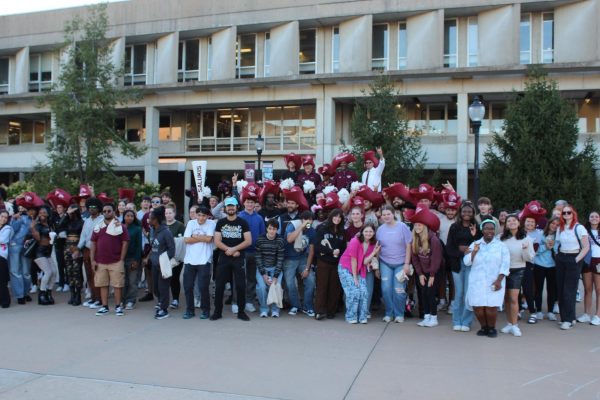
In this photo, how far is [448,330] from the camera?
Result: 7.79 m

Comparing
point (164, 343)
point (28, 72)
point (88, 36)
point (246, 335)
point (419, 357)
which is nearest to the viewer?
point (419, 357)

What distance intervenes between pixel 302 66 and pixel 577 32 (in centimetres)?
1299

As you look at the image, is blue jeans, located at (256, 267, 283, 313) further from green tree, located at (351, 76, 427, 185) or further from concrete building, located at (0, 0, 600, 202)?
concrete building, located at (0, 0, 600, 202)

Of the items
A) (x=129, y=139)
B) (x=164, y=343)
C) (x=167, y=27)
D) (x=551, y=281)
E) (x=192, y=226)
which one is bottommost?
(x=164, y=343)

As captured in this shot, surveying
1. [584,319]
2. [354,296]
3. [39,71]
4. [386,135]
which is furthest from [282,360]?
[39,71]

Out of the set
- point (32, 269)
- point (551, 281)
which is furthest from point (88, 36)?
point (551, 281)

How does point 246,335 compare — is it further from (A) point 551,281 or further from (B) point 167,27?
(B) point 167,27

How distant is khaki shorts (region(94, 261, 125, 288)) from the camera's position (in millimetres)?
8641

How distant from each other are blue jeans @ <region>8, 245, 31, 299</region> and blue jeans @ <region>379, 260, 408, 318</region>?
6.53m

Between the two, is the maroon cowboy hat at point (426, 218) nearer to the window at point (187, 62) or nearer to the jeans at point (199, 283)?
the jeans at point (199, 283)

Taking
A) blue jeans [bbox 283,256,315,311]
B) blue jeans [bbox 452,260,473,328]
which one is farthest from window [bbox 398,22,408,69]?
blue jeans [bbox 452,260,473,328]

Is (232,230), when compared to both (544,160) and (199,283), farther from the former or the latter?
(544,160)

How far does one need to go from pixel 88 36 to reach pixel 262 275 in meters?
19.3

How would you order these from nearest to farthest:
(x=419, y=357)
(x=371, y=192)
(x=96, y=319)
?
(x=419, y=357)
(x=96, y=319)
(x=371, y=192)
